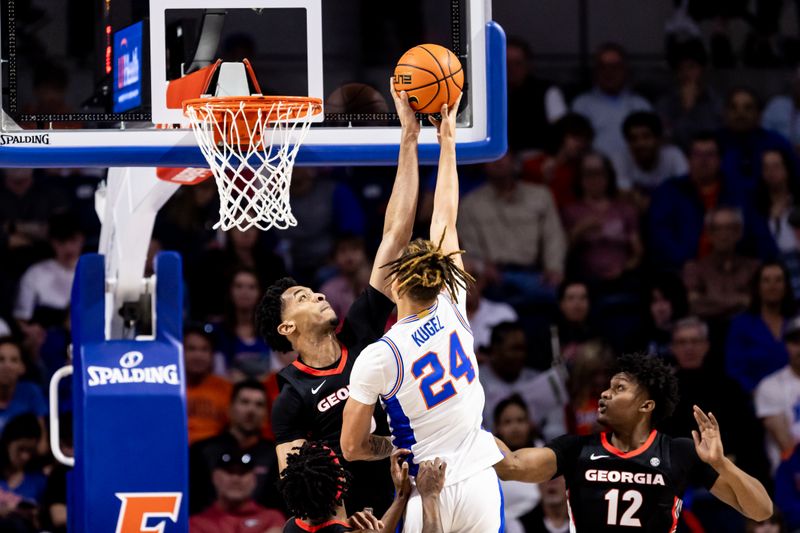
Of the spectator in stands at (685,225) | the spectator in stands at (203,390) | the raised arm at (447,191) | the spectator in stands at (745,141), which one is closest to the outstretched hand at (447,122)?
the raised arm at (447,191)

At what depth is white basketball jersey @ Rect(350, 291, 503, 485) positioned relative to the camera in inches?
230

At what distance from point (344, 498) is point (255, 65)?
2061mm

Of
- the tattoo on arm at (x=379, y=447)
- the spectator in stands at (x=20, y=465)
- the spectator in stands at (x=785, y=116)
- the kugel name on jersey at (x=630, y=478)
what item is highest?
the spectator in stands at (x=785, y=116)

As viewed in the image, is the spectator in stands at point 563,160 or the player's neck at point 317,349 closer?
the player's neck at point 317,349

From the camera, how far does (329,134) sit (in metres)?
6.87

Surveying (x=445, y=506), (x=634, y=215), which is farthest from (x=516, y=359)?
(x=445, y=506)

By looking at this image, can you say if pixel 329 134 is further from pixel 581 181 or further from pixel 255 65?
pixel 581 181

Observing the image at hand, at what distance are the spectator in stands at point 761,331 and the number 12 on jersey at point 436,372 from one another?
5479 mm

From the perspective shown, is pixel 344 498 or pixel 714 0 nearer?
pixel 344 498

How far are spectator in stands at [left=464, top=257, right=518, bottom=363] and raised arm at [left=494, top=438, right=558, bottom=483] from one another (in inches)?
166

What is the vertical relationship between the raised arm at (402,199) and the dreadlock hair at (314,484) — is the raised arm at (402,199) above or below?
above

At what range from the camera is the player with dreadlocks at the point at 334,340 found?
6383 millimetres

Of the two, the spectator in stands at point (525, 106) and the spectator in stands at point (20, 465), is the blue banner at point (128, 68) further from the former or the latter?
the spectator in stands at point (525, 106)

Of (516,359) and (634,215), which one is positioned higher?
(634,215)
